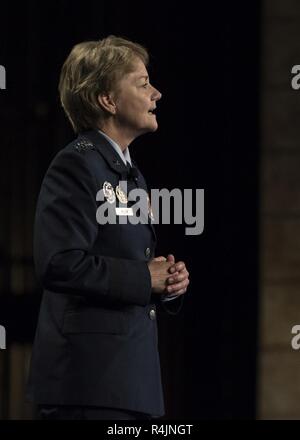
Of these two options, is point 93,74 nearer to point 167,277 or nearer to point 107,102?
point 107,102

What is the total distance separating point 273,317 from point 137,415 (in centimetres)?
170

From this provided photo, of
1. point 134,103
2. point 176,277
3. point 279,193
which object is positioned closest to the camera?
point 176,277

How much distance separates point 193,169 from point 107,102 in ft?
5.34

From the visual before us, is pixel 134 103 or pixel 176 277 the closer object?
pixel 176 277

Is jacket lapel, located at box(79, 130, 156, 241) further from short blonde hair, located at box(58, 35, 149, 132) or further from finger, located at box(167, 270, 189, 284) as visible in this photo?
finger, located at box(167, 270, 189, 284)

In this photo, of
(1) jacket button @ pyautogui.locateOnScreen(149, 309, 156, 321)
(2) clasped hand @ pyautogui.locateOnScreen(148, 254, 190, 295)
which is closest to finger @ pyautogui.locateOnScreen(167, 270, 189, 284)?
(2) clasped hand @ pyautogui.locateOnScreen(148, 254, 190, 295)

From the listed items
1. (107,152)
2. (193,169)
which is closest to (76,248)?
(107,152)

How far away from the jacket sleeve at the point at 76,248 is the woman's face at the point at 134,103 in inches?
6.8

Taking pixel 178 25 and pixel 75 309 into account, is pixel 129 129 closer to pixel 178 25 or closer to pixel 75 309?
pixel 75 309

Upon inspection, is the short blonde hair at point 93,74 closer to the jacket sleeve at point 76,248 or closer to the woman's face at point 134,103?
the woman's face at point 134,103

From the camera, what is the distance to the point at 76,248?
277 cm
